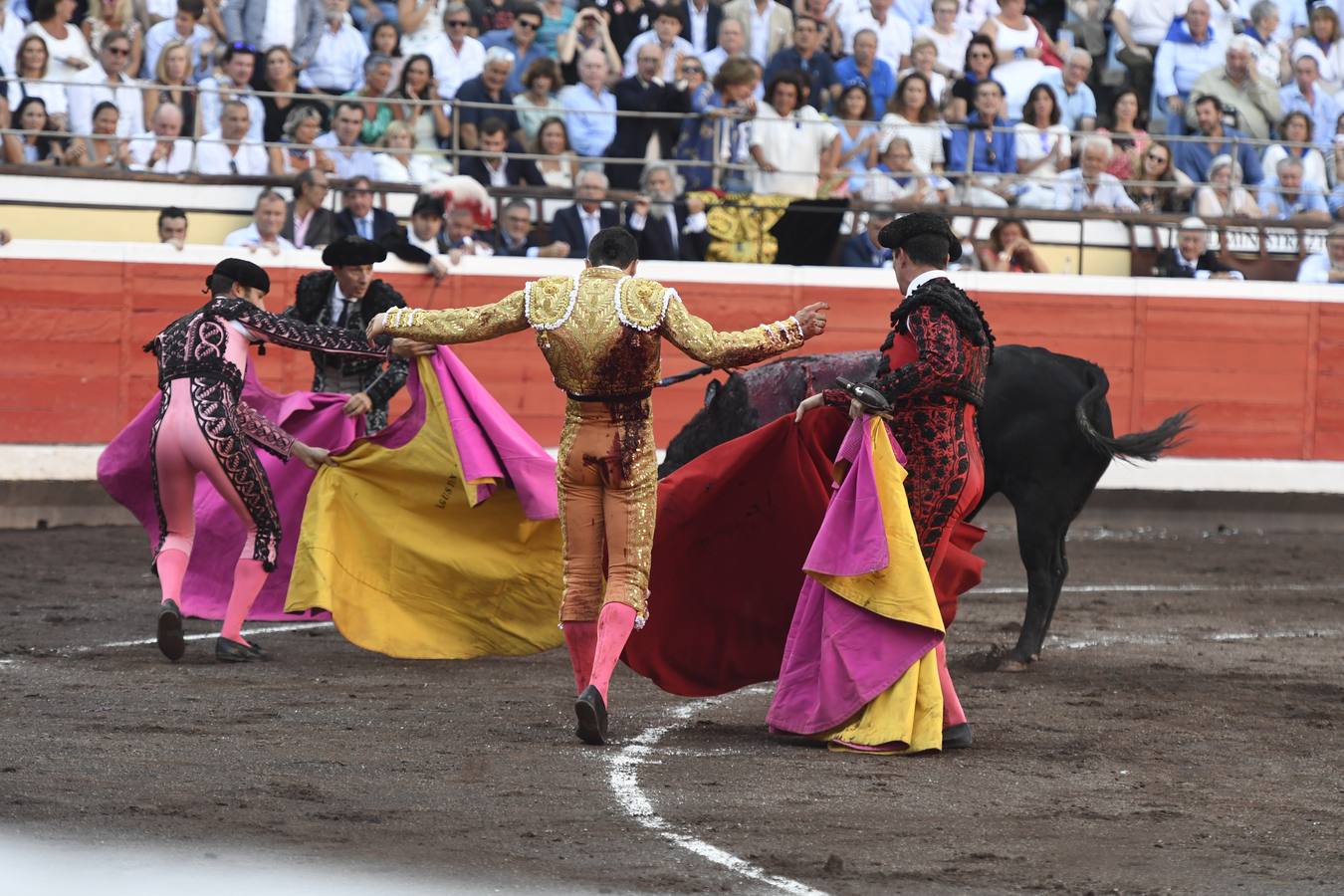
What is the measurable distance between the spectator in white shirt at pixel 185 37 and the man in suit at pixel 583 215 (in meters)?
2.02

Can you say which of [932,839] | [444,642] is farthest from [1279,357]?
[932,839]

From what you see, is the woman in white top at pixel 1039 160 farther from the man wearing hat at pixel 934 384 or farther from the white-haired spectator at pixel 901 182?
the man wearing hat at pixel 934 384

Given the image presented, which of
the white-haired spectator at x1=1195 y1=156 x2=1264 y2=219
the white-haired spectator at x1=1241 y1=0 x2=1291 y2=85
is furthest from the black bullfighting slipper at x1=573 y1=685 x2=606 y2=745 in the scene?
the white-haired spectator at x1=1241 y1=0 x2=1291 y2=85

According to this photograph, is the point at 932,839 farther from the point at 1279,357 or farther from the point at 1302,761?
the point at 1279,357

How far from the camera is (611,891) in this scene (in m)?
3.57

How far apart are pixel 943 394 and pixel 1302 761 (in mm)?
1284

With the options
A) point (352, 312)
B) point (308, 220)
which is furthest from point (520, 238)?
point (352, 312)

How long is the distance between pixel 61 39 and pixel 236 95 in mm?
1001

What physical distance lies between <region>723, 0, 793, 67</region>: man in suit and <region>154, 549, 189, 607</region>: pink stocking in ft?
20.9

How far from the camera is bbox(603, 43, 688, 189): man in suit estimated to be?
1111 centimetres

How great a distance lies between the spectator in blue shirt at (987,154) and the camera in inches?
453

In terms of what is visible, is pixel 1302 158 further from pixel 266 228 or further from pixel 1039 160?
pixel 266 228

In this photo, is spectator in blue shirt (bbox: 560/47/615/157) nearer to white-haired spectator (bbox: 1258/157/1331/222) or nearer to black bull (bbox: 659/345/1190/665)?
white-haired spectator (bbox: 1258/157/1331/222)

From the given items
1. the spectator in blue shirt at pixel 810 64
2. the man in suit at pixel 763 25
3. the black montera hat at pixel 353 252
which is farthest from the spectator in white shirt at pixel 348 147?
the black montera hat at pixel 353 252
